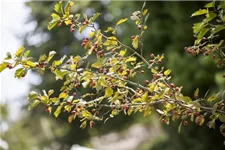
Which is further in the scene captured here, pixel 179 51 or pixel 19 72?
pixel 179 51

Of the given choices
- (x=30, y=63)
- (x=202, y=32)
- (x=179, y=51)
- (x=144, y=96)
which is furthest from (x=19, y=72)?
(x=179, y=51)

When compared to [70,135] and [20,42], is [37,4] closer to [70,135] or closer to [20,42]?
[20,42]

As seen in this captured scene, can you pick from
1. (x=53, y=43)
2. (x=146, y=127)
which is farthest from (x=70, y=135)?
(x=146, y=127)

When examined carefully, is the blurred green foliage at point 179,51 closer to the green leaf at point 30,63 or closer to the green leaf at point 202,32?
the green leaf at point 202,32

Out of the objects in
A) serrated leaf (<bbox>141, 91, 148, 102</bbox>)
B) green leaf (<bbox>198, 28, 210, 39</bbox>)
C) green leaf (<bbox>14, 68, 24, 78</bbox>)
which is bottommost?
serrated leaf (<bbox>141, 91, 148, 102</bbox>)

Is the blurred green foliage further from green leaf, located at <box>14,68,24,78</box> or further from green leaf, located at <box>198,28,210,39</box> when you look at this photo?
green leaf, located at <box>14,68,24,78</box>

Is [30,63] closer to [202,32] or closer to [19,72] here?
[19,72]

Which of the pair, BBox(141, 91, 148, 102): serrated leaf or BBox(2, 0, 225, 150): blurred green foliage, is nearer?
BBox(141, 91, 148, 102): serrated leaf

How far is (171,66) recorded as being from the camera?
4.48 meters

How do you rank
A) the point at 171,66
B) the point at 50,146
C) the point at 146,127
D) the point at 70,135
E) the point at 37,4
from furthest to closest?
the point at 146,127, the point at 50,146, the point at 70,135, the point at 37,4, the point at 171,66

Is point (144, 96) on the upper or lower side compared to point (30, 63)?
lower

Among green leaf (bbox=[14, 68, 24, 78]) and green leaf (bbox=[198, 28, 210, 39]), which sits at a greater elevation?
green leaf (bbox=[14, 68, 24, 78])

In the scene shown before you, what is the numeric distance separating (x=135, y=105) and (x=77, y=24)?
399 millimetres

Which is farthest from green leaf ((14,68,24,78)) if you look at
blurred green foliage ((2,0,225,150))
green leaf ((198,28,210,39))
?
blurred green foliage ((2,0,225,150))
